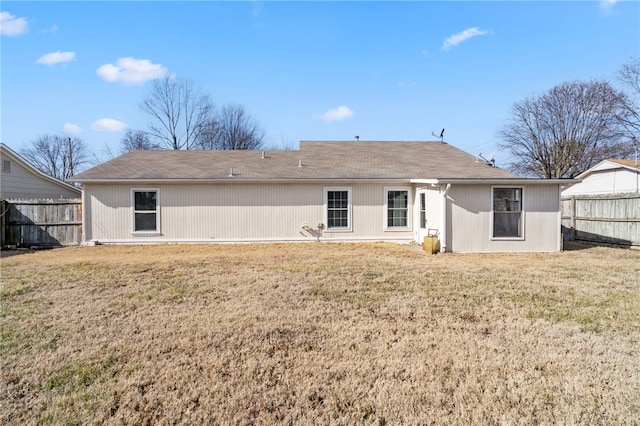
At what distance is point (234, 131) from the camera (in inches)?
1438

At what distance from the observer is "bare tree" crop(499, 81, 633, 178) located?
101 ft

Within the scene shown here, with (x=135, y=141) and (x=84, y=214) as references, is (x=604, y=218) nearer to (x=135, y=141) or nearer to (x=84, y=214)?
(x=84, y=214)

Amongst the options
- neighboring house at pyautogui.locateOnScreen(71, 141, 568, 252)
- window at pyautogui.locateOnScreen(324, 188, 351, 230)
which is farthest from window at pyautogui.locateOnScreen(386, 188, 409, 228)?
window at pyautogui.locateOnScreen(324, 188, 351, 230)

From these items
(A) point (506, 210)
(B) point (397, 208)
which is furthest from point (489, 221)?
(B) point (397, 208)

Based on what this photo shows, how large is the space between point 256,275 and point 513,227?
8.16 meters

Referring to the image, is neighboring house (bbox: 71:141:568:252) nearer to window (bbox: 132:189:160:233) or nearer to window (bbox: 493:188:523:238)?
window (bbox: 132:189:160:233)

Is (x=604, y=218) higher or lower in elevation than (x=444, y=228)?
higher

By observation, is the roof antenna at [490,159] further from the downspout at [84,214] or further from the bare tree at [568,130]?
the bare tree at [568,130]

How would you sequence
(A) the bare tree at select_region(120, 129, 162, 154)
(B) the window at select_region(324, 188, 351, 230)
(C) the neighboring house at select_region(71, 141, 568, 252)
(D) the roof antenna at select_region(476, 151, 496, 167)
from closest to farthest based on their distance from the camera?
(C) the neighboring house at select_region(71, 141, 568, 252)
(B) the window at select_region(324, 188, 351, 230)
(D) the roof antenna at select_region(476, 151, 496, 167)
(A) the bare tree at select_region(120, 129, 162, 154)

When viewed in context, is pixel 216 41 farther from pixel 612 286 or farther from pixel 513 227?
pixel 612 286

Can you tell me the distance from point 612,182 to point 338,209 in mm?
20133

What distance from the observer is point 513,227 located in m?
11.0

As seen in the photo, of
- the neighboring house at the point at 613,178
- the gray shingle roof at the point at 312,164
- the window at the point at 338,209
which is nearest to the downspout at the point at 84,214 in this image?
the gray shingle roof at the point at 312,164

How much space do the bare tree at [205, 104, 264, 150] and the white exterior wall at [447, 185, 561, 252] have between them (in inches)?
1107
